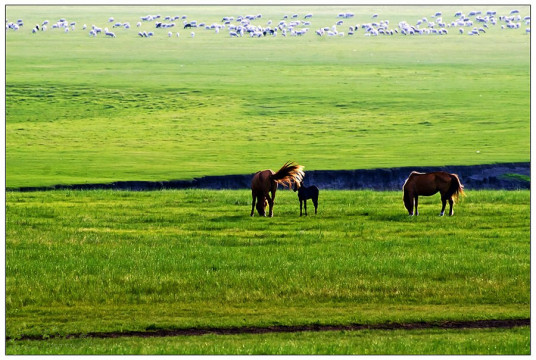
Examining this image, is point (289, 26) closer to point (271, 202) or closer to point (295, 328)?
point (271, 202)

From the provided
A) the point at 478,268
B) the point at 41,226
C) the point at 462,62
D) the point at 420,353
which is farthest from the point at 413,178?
the point at 462,62

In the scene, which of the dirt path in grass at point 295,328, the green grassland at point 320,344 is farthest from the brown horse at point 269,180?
the green grassland at point 320,344

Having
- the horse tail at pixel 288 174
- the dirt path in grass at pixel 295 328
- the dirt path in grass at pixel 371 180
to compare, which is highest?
the horse tail at pixel 288 174

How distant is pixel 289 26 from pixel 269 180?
10990cm

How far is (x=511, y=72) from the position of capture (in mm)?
101125

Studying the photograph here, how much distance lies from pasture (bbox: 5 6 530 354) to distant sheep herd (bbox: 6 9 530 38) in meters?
17.8

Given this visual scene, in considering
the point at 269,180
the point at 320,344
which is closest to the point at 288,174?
the point at 269,180

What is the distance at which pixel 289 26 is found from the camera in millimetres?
138875

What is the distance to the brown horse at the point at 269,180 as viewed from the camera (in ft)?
99.2

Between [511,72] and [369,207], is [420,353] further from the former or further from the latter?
[511,72]

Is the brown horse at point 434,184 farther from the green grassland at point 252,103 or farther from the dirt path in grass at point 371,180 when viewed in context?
the green grassland at point 252,103

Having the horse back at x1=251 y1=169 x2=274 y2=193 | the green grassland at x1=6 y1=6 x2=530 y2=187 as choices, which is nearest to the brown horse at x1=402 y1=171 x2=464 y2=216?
the horse back at x1=251 y1=169 x2=274 y2=193

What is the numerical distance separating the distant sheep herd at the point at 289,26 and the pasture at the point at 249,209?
17.8 meters

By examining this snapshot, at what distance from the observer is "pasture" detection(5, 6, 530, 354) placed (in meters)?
19.1
